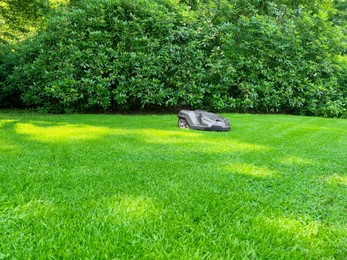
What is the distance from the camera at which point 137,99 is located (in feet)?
25.4

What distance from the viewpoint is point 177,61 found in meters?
7.71

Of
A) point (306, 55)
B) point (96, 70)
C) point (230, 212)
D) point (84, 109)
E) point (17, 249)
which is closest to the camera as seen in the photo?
point (17, 249)

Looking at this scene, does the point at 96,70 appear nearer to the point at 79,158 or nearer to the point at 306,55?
the point at 79,158

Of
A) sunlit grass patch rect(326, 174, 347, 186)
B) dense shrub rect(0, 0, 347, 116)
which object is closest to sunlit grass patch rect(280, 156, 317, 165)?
sunlit grass patch rect(326, 174, 347, 186)

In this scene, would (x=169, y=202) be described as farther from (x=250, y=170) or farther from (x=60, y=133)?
(x=60, y=133)

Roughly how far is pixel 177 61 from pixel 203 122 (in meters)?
3.66

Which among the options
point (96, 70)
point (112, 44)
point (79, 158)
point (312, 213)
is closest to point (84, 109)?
point (96, 70)

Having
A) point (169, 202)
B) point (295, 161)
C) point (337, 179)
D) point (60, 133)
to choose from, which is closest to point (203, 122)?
point (295, 161)

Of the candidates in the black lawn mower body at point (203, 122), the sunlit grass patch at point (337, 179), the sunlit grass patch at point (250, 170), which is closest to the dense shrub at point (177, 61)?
the black lawn mower body at point (203, 122)

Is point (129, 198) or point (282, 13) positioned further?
point (282, 13)

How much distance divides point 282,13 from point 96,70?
20.5 ft

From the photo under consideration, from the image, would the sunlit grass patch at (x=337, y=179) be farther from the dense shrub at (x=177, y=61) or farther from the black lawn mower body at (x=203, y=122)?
the dense shrub at (x=177, y=61)

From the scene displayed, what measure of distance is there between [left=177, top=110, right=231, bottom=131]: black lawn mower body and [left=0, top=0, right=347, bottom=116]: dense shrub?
8.94ft

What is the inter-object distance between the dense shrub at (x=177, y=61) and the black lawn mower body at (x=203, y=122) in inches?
107
